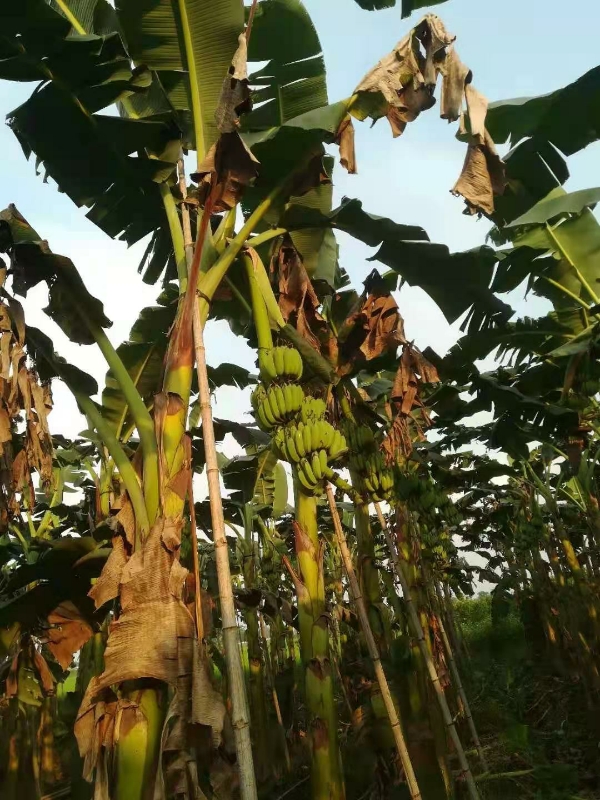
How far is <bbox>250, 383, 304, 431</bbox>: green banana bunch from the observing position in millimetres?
2555

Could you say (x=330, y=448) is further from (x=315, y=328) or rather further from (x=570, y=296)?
(x=570, y=296)

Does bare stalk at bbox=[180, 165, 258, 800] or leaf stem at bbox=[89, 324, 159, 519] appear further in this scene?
leaf stem at bbox=[89, 324, 159, 519]

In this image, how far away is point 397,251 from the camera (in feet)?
11.4

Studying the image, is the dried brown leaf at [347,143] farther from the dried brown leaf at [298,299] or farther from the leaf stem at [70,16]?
the leaf stem at [70,16]

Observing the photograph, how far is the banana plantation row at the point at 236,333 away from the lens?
6.81 ft

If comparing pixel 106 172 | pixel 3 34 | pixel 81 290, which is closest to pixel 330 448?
pixel 81 290

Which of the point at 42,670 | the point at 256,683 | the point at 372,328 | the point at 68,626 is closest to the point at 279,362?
the point at 372,328

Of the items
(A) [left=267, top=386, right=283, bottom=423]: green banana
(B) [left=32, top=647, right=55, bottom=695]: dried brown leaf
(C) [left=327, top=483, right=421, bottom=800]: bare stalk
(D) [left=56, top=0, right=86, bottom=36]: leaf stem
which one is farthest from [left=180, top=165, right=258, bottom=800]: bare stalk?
(D) [left=56, top=0, right=86, bottom=36]: leaf stem

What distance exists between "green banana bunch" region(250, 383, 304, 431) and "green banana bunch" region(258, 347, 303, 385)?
48 millimetres

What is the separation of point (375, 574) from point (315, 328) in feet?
4.43

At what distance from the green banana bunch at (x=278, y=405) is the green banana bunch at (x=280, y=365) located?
0.05m

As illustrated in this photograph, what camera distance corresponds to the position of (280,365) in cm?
262

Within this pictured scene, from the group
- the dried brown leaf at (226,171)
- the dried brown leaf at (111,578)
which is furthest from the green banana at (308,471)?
the dried brown leaf at (226,171)

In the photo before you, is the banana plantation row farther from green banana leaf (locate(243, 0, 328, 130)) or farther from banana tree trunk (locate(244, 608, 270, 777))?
banana tree trunk (locate(244, 608, 270, 777))
